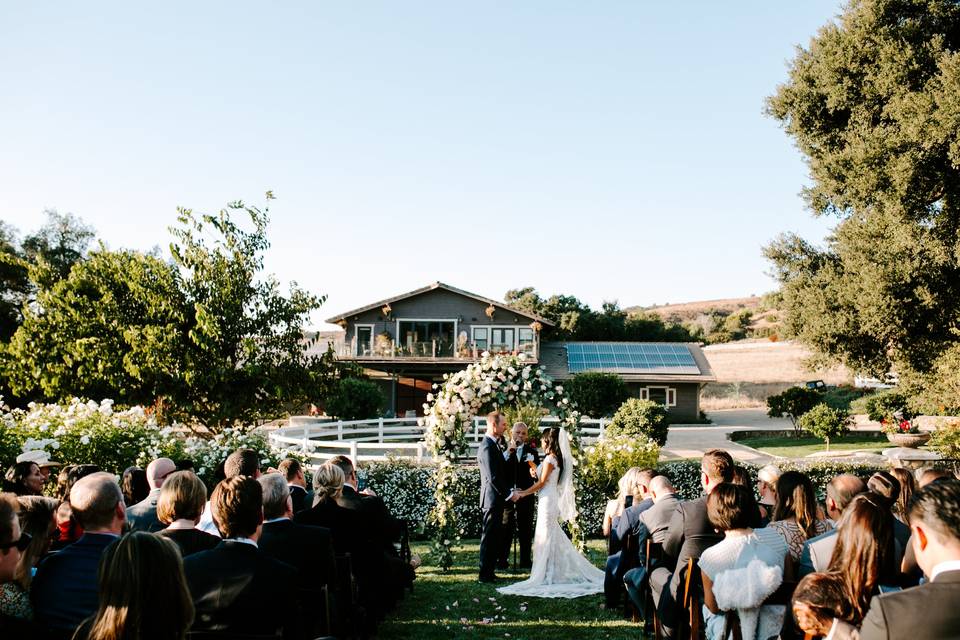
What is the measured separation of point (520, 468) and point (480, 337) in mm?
31506

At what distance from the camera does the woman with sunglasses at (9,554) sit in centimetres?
326

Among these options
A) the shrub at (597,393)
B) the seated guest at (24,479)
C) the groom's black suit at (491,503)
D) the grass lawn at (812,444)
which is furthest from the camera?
the shrub at (597,393)

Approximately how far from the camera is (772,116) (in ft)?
75.1

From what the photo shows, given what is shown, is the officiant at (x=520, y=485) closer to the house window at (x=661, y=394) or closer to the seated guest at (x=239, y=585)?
the seated guest at (x=239, y=585)

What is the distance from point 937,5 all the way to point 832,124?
149 inches

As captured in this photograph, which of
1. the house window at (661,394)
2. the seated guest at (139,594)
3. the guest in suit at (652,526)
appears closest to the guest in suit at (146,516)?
the seated guest at (139,594)

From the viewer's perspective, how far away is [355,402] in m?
31.7

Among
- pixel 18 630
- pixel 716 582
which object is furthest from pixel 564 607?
pixel 18 630

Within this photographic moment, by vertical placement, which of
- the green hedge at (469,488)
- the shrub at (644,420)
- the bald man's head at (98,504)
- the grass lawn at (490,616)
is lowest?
the grass lawn at (490,616)

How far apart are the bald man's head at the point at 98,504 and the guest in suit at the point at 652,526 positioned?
14.3 ft

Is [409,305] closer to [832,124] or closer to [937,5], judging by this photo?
[832,124]

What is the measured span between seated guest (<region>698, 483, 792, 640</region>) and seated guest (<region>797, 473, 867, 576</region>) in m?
0.14

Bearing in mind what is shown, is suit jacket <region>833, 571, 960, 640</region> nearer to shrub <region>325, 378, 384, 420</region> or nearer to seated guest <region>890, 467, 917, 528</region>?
seated guest <region>890, 467, 917, 528</region>

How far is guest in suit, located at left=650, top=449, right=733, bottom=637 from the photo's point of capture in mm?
5629
